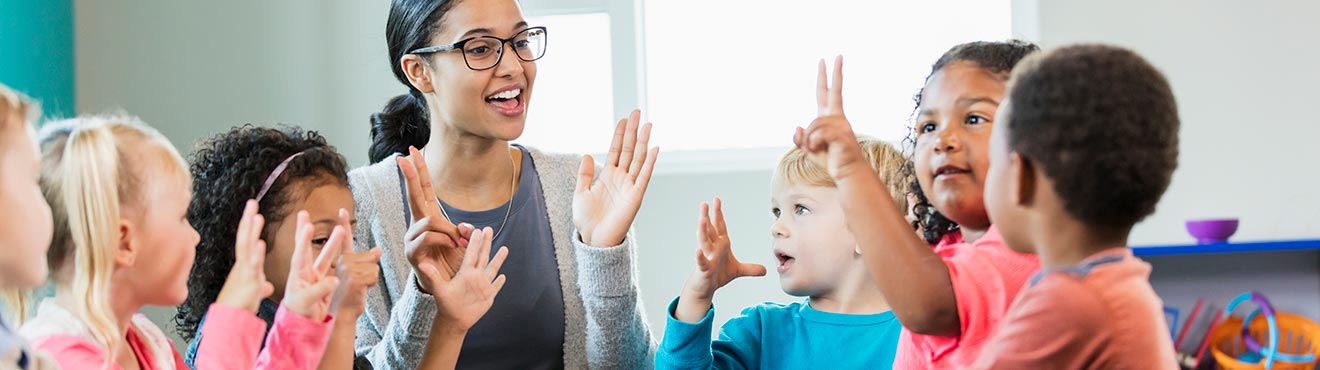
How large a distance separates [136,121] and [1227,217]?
3542 millimetres

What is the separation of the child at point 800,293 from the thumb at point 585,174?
0.76 ft

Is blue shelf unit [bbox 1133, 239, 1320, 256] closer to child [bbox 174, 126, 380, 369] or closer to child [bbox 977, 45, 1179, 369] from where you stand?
child [bbox 174, 126, 380, 369]

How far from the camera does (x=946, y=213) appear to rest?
1.17 metres

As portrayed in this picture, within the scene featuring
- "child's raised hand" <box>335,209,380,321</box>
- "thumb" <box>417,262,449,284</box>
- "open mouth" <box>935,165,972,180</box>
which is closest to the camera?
"open mouth" <box>935,165,972,180</box>

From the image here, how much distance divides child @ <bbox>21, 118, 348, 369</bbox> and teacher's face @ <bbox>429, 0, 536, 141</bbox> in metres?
0.56

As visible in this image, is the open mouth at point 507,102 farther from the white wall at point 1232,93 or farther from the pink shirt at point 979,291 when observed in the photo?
the white wall at point 1232,93

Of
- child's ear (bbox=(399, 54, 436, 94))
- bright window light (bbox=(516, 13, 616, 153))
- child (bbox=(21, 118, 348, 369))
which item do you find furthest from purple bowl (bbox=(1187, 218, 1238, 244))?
child (bbox=(21, 118, 348, 369))

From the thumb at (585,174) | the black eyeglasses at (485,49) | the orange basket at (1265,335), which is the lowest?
the orange basket at (1265,335)

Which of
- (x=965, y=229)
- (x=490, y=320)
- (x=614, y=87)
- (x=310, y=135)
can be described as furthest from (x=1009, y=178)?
(x=614, y=87)

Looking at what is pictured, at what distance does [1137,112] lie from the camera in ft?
2.79

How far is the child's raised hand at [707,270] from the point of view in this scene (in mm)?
1636

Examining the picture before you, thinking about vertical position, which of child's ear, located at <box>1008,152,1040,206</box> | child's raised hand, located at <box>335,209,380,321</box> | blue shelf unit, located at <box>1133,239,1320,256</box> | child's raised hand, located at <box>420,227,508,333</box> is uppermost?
child's ear, located at <box>1008,152,1040,206</box>

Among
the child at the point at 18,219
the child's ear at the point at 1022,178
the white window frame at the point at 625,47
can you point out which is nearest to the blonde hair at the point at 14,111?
the child at the point at 18,219

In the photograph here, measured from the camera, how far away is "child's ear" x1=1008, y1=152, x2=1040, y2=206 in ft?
2.93
